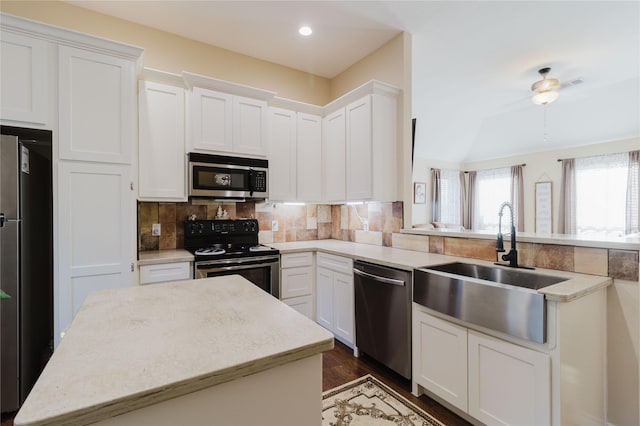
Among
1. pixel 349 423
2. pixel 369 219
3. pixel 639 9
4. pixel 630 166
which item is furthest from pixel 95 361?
pixel 630 166

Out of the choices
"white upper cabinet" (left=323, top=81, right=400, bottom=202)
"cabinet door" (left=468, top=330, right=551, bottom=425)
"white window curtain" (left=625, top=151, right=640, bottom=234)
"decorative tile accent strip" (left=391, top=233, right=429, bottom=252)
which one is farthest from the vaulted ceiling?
"cabinet door" (left=468, top=330, right=551, bottom=425)

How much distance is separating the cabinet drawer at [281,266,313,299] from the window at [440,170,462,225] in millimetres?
5520

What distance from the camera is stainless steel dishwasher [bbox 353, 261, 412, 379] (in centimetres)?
210

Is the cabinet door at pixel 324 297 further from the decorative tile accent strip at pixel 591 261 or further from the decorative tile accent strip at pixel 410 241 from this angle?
the decorative tile accent strip at pixel 591 261

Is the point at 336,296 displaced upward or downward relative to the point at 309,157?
downward

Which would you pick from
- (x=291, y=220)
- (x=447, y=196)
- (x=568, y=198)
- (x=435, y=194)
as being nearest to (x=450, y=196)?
(x=447, y=196)

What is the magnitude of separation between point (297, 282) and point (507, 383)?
6.33ft

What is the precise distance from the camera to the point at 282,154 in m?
3.28

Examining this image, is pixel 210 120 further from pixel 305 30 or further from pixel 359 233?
pixel 359 233

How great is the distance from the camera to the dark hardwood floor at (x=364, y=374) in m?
1.84

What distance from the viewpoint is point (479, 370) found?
5.43 ft

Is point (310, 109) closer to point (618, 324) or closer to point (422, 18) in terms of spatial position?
point (422, 18)

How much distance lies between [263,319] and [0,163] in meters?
1.94

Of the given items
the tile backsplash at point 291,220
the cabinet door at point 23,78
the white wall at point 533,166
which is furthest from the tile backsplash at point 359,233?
the white wall at point 533,166
